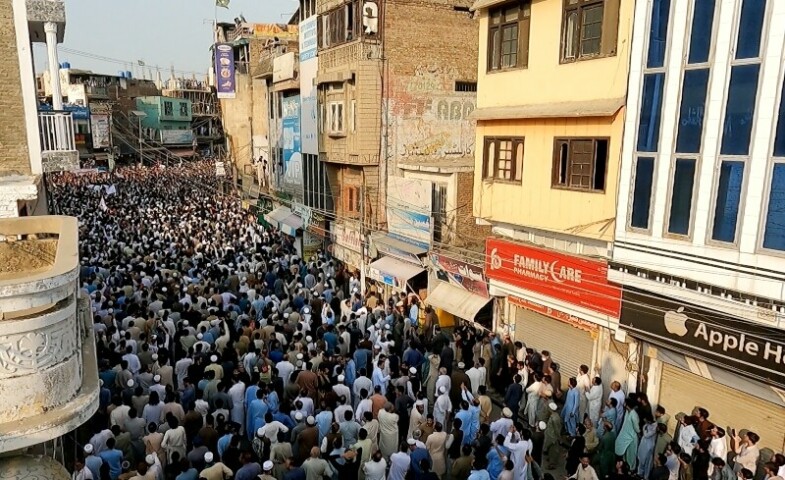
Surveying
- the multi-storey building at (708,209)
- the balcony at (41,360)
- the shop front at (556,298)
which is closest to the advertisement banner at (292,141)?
the shop front at (556,298)

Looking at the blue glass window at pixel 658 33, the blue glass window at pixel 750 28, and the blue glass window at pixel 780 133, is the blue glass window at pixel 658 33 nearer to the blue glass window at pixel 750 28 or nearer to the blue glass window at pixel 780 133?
the blue glass window at pixel 750 28

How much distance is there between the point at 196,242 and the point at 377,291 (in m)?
8.94

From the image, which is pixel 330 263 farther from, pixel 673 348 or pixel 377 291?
pixel 673 348

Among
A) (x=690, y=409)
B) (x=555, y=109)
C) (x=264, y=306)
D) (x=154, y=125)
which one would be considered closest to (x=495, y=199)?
(x=555, y=109)

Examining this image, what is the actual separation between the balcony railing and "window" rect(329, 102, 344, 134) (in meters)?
8.65

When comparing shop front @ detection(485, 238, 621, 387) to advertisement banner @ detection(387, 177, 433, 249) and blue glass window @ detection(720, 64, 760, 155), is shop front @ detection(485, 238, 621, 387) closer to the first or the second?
advertisement banner @ detection(387, 177, 433, 249)

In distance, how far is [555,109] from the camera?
10.5 meters

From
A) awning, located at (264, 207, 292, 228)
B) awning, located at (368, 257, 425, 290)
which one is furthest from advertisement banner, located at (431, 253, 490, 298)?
awning, located at (264, 207, 292, 228)

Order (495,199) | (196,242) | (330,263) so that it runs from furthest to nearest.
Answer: (196,242)
(330,263)
(495,199)

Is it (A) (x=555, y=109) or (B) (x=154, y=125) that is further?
(B) (x=154, y=125)

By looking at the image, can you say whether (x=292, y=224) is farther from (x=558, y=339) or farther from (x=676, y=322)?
(x=676, y=322)

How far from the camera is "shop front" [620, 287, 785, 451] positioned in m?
7.81

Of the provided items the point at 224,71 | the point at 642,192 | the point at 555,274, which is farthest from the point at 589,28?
the point at 224,71

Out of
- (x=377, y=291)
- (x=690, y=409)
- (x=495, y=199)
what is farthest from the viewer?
(x=377, y=291)
